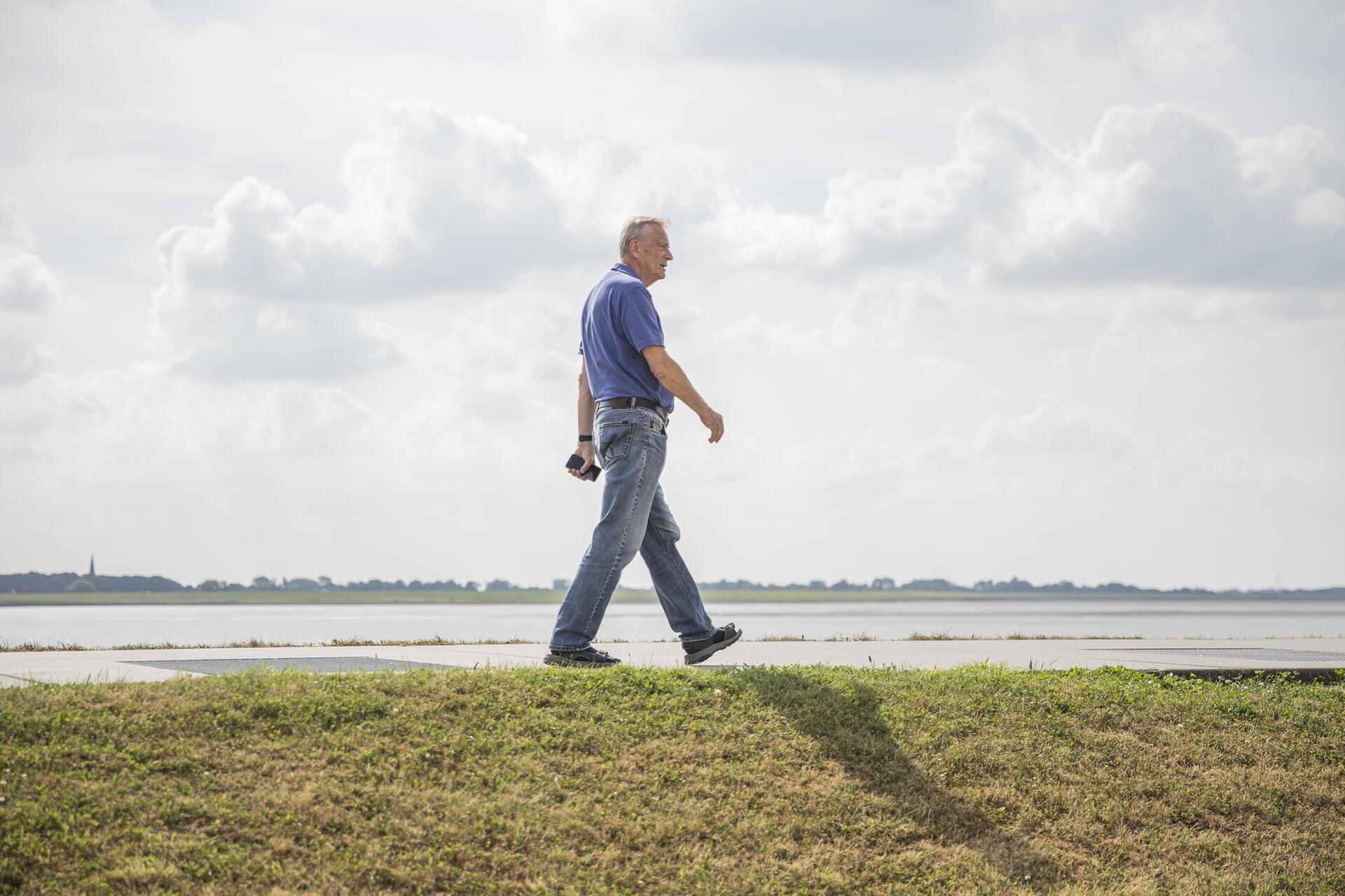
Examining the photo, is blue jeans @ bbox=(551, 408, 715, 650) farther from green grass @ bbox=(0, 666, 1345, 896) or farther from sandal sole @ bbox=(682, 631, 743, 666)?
sandal sole @ bbox=(682, 631, 743, 666)

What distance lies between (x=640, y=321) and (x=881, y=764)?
2782mm

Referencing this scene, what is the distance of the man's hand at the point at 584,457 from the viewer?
7461 mm

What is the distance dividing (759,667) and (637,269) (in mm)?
2526

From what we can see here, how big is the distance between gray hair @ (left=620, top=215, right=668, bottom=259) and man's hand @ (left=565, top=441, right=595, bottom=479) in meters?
1.20

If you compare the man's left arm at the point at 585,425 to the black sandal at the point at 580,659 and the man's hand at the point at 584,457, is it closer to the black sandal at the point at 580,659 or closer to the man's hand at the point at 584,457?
the man's hand at the point at 584,457

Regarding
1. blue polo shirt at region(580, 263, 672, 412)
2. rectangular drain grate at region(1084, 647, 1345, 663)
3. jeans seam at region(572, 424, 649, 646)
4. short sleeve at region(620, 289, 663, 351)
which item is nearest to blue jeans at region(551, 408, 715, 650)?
jeans seam at region(572, 424, 649, 646)

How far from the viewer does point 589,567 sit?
6828 millimetres

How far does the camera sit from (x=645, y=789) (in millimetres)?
5195

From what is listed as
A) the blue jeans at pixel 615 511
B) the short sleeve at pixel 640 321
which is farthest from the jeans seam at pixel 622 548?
the short sleeve at pixel 640 321

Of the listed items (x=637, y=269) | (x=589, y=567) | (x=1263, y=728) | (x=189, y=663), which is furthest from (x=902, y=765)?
(x=189, y=663)

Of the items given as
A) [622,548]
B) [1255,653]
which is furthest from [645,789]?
[1255,653]

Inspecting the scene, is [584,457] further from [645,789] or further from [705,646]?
[645,789]

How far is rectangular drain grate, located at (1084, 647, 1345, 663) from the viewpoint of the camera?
9.65 m

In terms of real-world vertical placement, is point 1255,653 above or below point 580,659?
below
